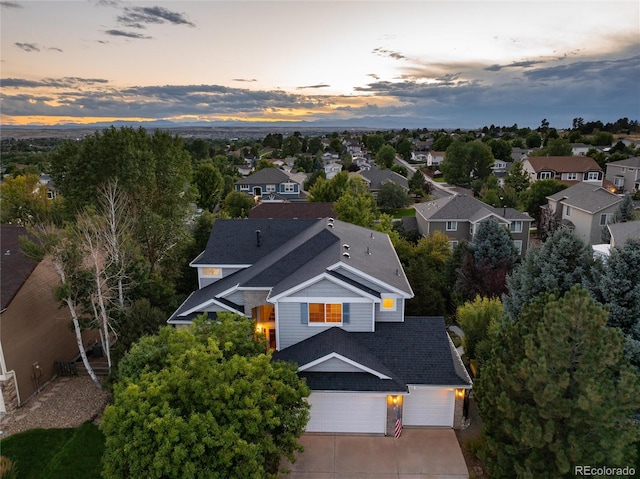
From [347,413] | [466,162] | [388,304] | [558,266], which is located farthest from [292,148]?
[347,413]

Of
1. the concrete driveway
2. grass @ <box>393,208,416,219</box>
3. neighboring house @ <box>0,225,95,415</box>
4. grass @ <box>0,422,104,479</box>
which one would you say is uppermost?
neighboring house @ <box>0,225,95,415</box>

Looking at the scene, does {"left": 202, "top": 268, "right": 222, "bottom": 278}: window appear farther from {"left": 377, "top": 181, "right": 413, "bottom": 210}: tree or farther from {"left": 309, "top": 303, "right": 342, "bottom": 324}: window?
{"left": 377, "top": 181, "right": 413, "bottom": 210}: tree

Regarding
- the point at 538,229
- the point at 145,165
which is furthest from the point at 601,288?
the point at 538,229

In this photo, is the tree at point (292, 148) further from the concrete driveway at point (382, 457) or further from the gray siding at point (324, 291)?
the concrete driveway at point (382, 457)

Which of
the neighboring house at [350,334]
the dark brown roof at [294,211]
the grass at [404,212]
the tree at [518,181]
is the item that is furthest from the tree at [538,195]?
the neighboring house at [350,334]

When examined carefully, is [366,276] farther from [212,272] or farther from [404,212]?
[404,212]

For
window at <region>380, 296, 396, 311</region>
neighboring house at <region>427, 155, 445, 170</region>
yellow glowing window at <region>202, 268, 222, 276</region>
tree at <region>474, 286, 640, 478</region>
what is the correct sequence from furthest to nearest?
1. neighboring house at <region>427, 155, 445, 170</region>
2. yellow glowing window at <region>202, 268, 222, 276</region>
3. window at <region>380, 296, 396, 311</region>
4. tree at <region>474, 286, 640, 478</region>

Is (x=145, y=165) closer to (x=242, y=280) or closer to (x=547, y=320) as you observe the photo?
(x=242, y=280)

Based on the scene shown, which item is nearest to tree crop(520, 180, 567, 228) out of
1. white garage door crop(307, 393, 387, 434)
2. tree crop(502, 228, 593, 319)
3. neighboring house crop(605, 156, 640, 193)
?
neighboring house crop(605, 156, 640, 193)
